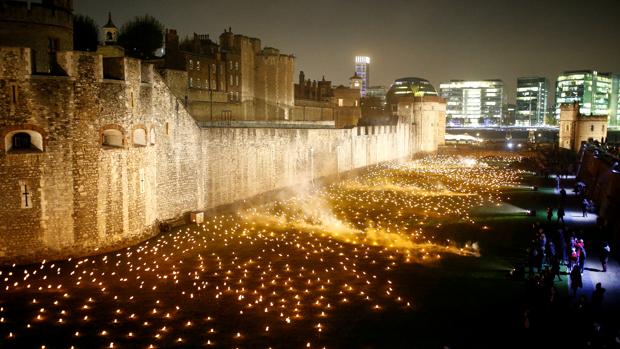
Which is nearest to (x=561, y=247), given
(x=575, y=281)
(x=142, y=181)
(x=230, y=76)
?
(x=575, y=281)

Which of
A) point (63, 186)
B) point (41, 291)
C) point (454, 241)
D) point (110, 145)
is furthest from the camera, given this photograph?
point (454, 241)

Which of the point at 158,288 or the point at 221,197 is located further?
the point at 221,197

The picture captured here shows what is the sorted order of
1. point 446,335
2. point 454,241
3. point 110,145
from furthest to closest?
point 454,241, point 110,145, point 446,335

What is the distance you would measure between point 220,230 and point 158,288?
772cm

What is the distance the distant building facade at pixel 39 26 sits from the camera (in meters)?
24.3

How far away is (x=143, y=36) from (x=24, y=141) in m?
40.8

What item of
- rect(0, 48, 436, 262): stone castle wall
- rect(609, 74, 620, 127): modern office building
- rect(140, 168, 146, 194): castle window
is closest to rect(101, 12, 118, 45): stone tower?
rect(0, 48, 436, 262): stone castle wall

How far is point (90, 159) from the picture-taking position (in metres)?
18.6

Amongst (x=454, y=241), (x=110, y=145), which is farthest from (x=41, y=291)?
(x=454, y=241)

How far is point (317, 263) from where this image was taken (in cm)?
1820

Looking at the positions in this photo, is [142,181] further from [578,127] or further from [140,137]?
[578,127]

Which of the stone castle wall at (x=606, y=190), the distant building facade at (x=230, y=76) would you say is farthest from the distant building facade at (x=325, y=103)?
the stone castle wall at (x=606, y=190)

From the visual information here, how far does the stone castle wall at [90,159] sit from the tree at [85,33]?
85.6 feet

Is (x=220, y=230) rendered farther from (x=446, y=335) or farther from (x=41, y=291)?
(x=446, y=335)
